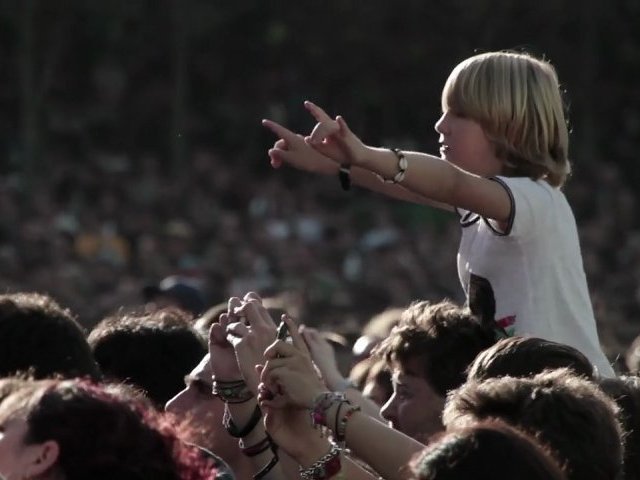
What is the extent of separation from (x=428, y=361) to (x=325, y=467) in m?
0.90

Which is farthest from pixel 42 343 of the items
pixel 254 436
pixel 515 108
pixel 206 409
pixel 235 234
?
pixel 235 234

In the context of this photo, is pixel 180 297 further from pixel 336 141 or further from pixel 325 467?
pixel 325 467

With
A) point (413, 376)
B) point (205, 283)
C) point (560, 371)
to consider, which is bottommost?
point (205, 283)

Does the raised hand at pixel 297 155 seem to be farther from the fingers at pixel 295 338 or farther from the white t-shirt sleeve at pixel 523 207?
the fingers at pixel 295 338

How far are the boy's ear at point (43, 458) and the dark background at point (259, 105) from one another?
14.9 metres

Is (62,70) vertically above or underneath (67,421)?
underneath

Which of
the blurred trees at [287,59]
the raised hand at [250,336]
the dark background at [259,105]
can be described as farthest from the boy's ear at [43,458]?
the blurred trees at [287,59]

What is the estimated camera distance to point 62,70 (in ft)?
77.0

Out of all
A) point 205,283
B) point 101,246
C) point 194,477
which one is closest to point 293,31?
point 101,246

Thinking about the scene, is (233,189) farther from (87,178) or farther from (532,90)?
(532,90)

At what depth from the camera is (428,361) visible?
4.52 m

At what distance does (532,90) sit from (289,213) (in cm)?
1463

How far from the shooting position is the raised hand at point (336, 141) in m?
4.07

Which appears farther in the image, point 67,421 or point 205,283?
point 205,283
